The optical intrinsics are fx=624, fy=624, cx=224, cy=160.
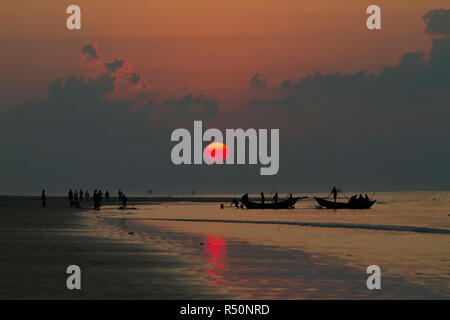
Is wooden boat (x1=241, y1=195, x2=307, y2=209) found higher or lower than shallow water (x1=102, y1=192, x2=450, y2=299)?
lower

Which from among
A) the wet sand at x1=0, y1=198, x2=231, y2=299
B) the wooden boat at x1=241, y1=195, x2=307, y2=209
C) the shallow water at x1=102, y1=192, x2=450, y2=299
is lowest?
the wooden boat at x1=241, y1=195, x2=307, y2=209

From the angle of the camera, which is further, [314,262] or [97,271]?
[314,262]

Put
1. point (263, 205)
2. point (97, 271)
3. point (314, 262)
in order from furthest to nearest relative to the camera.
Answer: point (263, 205) < point (314, 262) < point (97, 271)

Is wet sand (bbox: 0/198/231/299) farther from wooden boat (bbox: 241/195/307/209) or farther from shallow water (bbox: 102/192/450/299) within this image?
wooden boat (bbox: 241/195/307/209)

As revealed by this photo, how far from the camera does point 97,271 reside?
19.4 meters

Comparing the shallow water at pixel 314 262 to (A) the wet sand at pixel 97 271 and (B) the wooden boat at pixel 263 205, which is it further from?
(B) the wooden boat at pixel 263 205

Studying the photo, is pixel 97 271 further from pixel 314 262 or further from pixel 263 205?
pixel 263 205

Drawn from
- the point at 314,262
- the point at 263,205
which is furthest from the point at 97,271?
the point at 263,205

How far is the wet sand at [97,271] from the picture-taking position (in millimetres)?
15633

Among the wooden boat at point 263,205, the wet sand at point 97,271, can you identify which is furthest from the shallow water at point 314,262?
the wooden boat at point 263,205

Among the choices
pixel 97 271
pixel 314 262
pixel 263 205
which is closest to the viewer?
pixel 97 271

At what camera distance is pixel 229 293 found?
15.7 meters

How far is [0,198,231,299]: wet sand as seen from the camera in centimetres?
1563

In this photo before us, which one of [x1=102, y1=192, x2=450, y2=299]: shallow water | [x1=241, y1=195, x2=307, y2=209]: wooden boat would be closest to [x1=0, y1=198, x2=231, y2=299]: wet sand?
[x1=102, y1=192, x2=450, y2=299]: shallow water
